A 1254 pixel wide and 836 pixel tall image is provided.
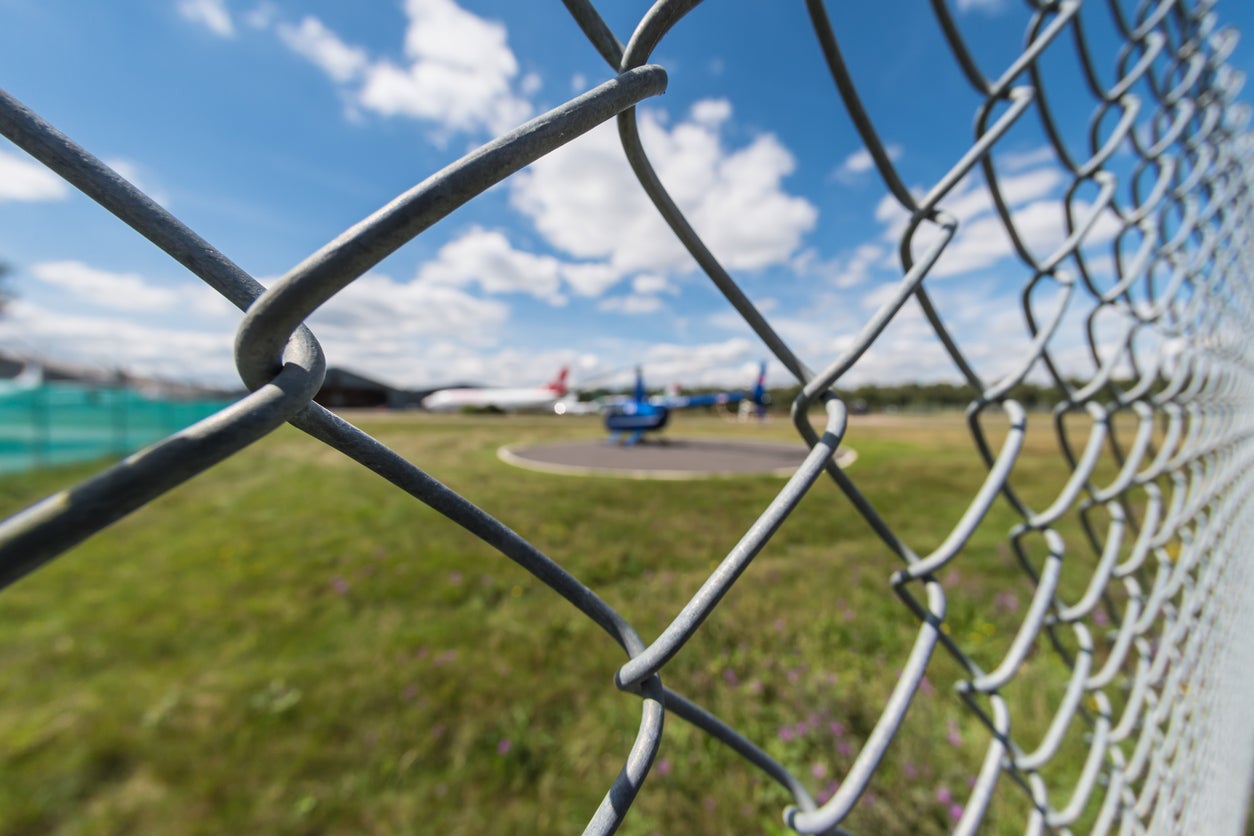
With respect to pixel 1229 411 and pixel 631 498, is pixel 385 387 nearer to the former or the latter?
pixel 631 498

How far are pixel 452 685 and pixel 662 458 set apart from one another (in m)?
9.50

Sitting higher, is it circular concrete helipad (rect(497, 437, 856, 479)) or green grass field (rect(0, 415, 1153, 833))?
green grass field (rect(0, 415, 1153, 833))

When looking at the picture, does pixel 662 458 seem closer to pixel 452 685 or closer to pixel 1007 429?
pixel 452 685

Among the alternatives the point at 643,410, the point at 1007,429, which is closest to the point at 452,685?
the point at 1007,429

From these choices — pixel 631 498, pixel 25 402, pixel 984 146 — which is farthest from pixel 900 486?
pixel 25 402

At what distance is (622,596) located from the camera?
3266 millimetres

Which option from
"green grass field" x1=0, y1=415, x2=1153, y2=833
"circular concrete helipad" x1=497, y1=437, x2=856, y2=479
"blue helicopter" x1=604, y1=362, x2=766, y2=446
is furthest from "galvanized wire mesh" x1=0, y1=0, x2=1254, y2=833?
"blue helicopter" x1=604, y1=362, x2=766, y2=446

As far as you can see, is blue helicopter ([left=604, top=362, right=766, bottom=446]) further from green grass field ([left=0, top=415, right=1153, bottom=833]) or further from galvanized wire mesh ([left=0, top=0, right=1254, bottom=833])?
galvanized wire mesh ([left=0, top=0, right=1254, bottom=833])

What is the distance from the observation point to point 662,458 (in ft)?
38.2

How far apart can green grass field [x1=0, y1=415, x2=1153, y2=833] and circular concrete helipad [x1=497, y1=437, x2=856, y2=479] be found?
15.8 ft

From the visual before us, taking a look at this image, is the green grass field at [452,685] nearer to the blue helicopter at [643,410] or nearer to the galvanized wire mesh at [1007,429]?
the galvanized wire mesh at [1007,429]

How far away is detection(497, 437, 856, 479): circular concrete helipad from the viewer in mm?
9359

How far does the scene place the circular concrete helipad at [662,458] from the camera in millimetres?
9359

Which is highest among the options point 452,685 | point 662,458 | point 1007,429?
point 1007,429
